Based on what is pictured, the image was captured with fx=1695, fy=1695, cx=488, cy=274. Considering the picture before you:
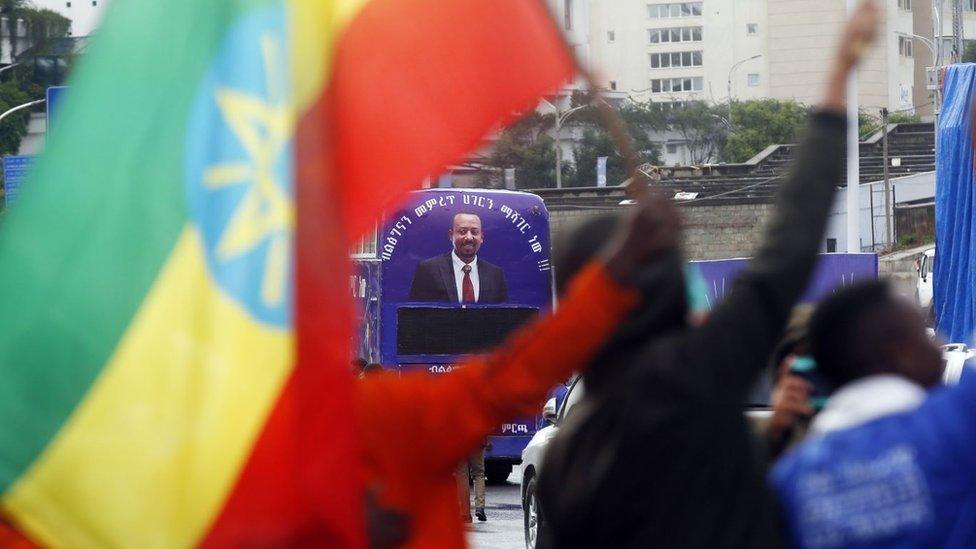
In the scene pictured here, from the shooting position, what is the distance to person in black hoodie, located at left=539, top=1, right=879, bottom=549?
2576 millimetres

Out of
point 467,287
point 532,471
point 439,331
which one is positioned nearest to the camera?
point 532,471

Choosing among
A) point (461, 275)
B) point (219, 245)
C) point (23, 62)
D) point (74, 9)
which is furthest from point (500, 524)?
point (74, 9)

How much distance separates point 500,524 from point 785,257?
13.3 m

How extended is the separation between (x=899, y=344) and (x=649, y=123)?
99231 mm

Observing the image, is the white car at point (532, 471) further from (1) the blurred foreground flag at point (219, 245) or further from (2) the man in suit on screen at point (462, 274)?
(1) the blurred foreground flag at point (219, 245)

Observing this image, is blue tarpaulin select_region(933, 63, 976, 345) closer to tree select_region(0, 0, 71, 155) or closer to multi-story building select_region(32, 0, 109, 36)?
tree select_region(0, 0, 71, 155)

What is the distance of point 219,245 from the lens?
315 cm

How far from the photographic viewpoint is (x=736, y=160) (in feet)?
302

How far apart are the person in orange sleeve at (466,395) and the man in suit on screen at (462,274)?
16.7 meters

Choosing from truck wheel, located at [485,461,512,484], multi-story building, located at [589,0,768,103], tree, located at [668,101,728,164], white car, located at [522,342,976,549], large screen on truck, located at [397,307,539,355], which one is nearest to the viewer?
white car, located at [522,342,976,549]

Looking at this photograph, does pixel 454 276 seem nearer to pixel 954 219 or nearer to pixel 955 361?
pixel 954 219

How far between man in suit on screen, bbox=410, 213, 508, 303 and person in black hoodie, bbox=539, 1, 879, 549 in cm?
1722

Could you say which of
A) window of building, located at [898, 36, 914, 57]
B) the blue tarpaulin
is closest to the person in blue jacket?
the blue tarpaulin

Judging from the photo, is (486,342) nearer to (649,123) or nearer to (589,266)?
(589,266)
